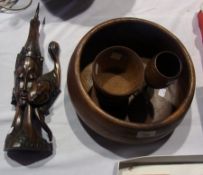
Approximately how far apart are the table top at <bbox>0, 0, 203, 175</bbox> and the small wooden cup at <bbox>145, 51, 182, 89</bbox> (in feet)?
0.40

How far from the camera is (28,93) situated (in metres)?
0.72

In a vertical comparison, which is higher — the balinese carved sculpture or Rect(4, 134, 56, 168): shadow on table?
the balinese carved sculpture

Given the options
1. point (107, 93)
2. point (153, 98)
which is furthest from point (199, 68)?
point (107, 93)

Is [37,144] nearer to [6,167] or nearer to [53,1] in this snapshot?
[6,167]

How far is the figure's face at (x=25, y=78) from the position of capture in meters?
0.72

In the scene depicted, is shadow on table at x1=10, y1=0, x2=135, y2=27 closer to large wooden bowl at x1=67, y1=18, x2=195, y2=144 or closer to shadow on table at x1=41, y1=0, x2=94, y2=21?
shadow on table at x1=41, y1=0, x2=94, y2=21

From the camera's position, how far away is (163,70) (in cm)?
72

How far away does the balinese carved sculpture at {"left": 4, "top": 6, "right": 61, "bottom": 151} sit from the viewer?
0.68 meters

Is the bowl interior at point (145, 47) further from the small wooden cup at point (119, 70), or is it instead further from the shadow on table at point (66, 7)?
the shadow on table at point (66, 7)

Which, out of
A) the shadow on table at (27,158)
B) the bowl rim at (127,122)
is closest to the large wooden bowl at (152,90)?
the bowl rim at (127,122)

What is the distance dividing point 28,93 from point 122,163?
218mm

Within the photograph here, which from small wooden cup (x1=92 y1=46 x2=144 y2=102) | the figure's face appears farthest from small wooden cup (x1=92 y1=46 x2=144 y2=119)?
the figure's face

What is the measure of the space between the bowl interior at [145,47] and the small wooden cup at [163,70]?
4 cm

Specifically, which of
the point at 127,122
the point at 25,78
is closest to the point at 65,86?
the point at 25,78
